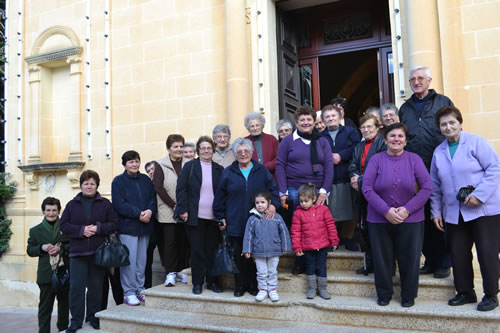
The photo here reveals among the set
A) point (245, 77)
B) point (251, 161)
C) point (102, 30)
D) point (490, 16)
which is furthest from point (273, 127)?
point (102, 30)

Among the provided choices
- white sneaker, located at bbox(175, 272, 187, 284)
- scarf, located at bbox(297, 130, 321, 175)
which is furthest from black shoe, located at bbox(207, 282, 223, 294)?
scarf, located at bbox(297, 130, 321, 175)

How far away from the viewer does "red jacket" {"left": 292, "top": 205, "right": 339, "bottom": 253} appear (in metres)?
4.11

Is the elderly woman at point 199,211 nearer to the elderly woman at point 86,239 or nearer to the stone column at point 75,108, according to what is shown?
the elderly woman at point 86,239

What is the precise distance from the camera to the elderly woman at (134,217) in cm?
484

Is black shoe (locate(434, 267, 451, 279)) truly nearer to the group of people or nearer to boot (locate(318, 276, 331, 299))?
the group of people

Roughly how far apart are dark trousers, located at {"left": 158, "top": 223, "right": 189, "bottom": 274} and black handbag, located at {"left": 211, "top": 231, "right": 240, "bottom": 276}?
90cm

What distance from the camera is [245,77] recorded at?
6578 mm

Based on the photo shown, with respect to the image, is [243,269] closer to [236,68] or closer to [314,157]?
[314,157]

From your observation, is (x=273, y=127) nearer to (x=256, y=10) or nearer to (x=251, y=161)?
(x=256, y=10)

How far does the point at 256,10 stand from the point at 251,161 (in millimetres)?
3249

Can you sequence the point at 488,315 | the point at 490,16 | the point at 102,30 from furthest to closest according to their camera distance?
the point at 102,30 < the point at 490,16 < the point at 488,315

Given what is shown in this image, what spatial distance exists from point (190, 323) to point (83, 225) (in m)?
1.50

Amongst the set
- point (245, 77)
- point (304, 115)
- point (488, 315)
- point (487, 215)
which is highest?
point (245, 77)

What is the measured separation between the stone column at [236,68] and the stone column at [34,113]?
3.98 metres
